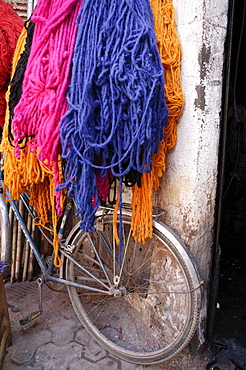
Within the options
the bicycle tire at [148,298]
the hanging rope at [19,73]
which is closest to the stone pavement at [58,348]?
the bicycle tire at [148,298]

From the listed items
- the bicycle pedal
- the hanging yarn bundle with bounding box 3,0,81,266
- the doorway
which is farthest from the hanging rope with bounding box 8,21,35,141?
the bicycle pedal

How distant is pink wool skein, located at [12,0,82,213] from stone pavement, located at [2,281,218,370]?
1.44m

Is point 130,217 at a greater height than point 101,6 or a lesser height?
lesser

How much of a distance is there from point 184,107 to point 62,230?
1.30 m

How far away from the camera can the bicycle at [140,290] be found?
1.84m

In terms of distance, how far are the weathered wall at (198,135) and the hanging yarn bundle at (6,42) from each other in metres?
1.26

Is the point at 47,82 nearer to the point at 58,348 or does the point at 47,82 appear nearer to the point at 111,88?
the point at 111,88

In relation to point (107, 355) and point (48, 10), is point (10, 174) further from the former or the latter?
point (107, 355)

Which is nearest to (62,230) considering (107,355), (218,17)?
(107,355)

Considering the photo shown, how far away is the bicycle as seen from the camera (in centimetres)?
184

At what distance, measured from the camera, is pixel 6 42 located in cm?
215

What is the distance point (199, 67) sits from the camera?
178cm

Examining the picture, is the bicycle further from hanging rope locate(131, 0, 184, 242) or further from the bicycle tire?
hanging rope locate(131, 0, 184, 242)

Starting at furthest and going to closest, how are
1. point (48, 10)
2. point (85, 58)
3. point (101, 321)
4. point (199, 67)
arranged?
point (101, 321) → point (199, 67) → point (48, 10) → point (85, 58)
